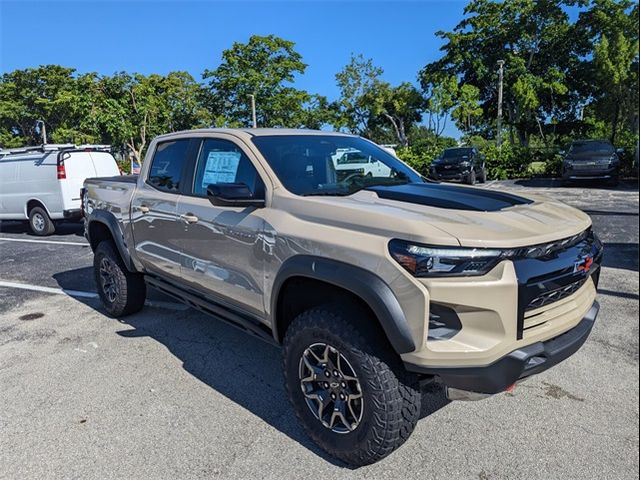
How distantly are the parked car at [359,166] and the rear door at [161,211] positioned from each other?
1.32 meters

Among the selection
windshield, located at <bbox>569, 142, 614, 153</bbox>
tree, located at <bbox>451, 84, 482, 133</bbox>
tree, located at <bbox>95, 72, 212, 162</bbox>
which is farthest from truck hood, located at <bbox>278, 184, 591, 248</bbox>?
tree, located at <bbox>451, 84, 482, 133</bbox>

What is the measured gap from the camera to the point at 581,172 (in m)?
15.3

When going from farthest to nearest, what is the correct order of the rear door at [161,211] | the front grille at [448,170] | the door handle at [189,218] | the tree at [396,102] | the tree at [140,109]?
1. the tree at [396,102]
2. the tree at [140,109]
3. the front grille at [448,170]
4. the rear door at [161,211]
5. the door handle at [189,218]

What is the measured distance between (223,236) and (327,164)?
90 cm

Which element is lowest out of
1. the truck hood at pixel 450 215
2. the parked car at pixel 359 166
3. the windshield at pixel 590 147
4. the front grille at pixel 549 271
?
the front grille at pixel 549 271

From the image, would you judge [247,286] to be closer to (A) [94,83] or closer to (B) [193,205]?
(B) [193,205]

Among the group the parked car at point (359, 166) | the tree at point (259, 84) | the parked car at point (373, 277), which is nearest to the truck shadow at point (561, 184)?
the parked car at point (359, 166)

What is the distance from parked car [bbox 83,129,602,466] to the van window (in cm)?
27

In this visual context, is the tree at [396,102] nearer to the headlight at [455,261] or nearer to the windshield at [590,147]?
the windshield at [590,147]

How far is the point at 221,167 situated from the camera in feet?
11.6

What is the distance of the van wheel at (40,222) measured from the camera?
10.8m

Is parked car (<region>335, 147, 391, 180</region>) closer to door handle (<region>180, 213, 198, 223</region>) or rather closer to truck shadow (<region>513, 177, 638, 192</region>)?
door handle (<region>180, 213, 198, 223</region>)

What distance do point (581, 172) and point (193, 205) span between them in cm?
1520

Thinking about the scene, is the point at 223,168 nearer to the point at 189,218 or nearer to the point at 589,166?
the point at 189,218
